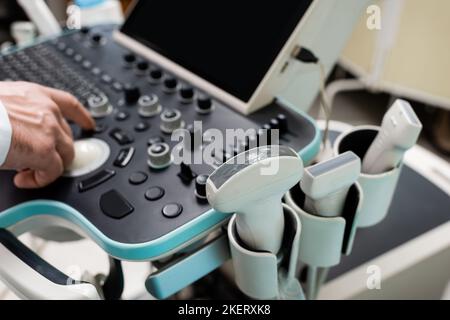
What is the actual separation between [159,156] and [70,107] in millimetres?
132

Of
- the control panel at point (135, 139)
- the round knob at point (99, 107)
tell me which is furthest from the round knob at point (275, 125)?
the round knob at point (99, 107)

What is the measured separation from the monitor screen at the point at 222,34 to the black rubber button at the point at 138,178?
16 cm

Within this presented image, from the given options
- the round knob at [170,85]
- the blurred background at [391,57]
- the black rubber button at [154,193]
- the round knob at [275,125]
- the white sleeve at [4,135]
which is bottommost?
the blurred background at [391,57]

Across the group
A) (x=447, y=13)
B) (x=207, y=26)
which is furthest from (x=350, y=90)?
(x=207, y=26)

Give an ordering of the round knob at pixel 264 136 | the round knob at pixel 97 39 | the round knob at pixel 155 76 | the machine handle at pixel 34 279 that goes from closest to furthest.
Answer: the machine handle at pixel 34 279
the round knob at pixel 264 136
the round knob at pixel 155 76
the round knob at pixel 97 39

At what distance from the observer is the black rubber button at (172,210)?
0.38 m

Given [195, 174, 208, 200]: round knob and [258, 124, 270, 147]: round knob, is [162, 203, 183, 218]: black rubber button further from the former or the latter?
[258, 124, 270, 147]: round knob

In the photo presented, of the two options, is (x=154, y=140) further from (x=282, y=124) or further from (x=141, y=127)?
(x=282, y=124)

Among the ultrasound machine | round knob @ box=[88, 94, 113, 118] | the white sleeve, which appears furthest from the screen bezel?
the white sleeve

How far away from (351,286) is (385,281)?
41 millimetres

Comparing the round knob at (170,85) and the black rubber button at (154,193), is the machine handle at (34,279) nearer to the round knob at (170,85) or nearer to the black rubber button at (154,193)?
the black rubber button at (154,193)

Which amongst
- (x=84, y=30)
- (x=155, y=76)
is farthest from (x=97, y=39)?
(x=155, y=76)

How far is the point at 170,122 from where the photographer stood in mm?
477
